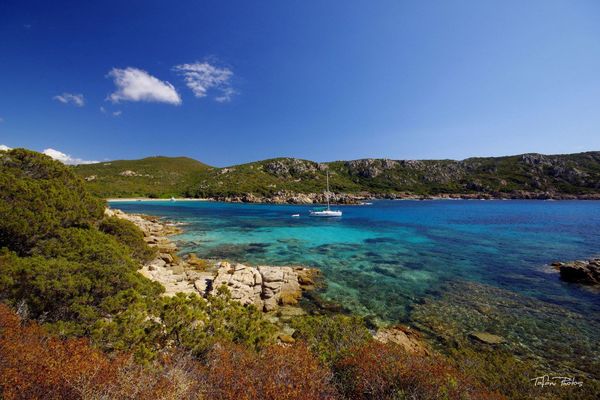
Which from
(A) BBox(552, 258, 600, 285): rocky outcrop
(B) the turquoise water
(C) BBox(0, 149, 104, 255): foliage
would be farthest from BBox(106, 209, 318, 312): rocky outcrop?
(A) BBox(552, 258, 600, 285): rocky outcrop

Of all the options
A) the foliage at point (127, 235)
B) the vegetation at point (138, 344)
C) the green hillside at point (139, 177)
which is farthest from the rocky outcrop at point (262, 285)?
the green hillside at point (139, 177)

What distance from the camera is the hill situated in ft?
422

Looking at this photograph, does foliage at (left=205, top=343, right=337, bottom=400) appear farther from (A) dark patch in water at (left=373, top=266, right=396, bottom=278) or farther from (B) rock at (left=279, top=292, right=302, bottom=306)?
(A) dark patch in water at (left=373, top=266, right=396, bottom=278)

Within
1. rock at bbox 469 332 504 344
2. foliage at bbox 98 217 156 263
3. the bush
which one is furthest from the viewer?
foliage at bbox 98 217 156 263

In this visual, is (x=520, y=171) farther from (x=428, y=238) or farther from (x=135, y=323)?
(x=135, y=323)

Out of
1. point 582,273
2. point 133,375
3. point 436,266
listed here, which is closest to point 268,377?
point 133,375

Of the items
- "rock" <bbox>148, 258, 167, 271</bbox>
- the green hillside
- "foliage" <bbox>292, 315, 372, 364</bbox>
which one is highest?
the green hillside

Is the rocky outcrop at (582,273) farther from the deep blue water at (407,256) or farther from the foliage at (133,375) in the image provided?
the foliage at (133,375)

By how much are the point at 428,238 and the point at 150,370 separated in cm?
3641

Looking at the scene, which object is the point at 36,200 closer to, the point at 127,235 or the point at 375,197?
the point at 127,235

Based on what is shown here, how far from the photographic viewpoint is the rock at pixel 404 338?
32.1 ft

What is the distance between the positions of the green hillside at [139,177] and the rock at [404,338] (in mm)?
136906

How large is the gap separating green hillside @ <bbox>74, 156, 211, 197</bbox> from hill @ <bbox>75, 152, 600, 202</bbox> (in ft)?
1.26

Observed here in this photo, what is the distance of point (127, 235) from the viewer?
14.9 meters
